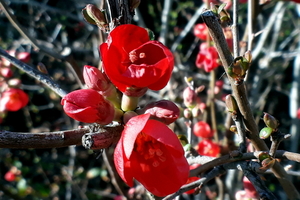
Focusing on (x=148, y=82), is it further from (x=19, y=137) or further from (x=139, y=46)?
(x=19, y=137)

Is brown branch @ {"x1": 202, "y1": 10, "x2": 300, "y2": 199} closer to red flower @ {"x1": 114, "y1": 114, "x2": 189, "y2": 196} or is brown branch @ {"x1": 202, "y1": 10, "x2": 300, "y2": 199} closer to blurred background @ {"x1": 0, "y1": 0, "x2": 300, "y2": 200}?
red flower @ {"x1": 114, "y1": 114, "x2": 189, "y2": 196}

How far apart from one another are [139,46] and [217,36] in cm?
19

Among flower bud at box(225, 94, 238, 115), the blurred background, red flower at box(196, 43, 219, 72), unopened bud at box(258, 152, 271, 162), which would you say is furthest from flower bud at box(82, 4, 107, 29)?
the blurred background

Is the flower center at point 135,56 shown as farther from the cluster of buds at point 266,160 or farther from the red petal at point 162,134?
the cluster of buds at point 266,160

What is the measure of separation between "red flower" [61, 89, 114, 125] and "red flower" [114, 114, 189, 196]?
7cm

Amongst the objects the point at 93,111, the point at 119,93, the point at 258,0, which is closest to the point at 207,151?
the point at 258,0

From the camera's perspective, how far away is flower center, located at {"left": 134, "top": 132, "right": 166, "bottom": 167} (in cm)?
73

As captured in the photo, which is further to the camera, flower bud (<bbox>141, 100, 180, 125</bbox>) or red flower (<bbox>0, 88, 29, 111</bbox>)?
red flower (<bbox>0, 88, 29, 111</bbox>)

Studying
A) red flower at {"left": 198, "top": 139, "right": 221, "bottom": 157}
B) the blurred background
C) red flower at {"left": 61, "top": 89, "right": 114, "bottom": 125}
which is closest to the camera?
red flower at {"left": 61, "top": 89, "right": 114, "bottom": 125}

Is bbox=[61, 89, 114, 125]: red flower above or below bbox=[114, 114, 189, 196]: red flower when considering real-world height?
above

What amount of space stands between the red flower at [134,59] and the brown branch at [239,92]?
10 cm

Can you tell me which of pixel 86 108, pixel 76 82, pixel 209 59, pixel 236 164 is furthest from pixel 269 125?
pixel 76 82

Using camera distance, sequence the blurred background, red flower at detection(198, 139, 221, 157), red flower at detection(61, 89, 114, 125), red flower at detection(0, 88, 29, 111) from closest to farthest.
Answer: red flower at detection(61, 89, 114, 125) < red flower at detection(198, 139, 221, 157) < red flower at detection(0, 88, 29, 111) < the blurred background

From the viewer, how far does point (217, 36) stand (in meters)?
0.64
